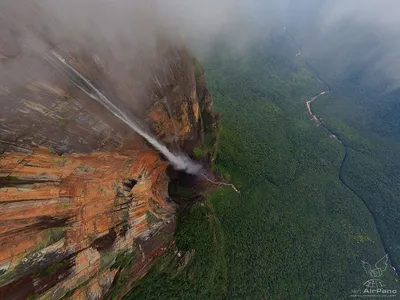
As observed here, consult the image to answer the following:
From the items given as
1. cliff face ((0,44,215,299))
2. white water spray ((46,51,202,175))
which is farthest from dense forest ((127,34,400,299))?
cliff face ((0,44,215,299))

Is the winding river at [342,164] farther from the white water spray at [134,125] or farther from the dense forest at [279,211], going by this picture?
the white water spray at [134,125]

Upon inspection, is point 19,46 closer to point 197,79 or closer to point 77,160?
point 77,160

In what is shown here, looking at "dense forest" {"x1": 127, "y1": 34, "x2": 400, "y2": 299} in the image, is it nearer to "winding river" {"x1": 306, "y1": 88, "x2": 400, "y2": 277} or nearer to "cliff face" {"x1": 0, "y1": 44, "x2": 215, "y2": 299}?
"winding river" {"x1": 306, "y1": 88, "x2": 400, "y2": 277}

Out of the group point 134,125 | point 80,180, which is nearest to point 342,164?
point 134,125

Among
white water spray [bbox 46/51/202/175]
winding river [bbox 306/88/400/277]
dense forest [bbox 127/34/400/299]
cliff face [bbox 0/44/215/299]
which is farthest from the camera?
winding river [bbox 306/88/400/277]

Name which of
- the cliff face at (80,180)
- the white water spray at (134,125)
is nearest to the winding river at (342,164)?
the white water spray at (134,125)

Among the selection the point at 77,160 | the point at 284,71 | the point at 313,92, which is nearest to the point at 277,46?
the point at 284,71
